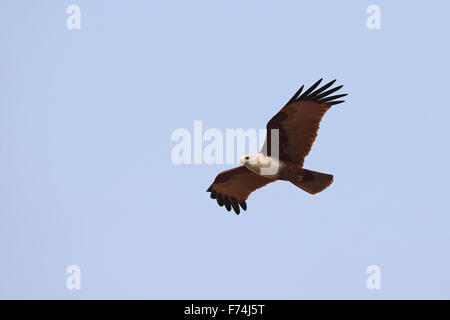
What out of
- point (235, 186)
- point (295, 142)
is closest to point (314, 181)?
point (295, 142)

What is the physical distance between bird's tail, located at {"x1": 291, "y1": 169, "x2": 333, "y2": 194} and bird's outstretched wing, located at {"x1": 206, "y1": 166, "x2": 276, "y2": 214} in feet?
3.13

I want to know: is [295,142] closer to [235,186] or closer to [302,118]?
[302,118]

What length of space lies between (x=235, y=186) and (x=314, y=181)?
2.11 m

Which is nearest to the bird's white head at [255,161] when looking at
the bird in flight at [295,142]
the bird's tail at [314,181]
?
the bird in flight at [295,142]

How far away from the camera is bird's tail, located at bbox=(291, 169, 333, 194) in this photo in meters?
14.0

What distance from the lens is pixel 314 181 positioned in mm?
14094

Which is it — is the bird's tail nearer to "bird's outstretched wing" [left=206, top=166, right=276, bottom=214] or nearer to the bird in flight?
the bird in flight

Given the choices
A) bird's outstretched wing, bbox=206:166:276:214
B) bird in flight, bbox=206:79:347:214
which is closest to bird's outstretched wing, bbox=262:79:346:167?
bird in flight, bbox=206:79:347:214

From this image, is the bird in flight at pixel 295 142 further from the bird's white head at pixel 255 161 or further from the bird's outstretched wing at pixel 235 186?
→ the bird's outstretched wing at pixel 235 186

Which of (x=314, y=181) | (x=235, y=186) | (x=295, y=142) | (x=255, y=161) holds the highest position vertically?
(x=295, y=142)

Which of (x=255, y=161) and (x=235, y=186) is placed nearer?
(x=255, y=161)
